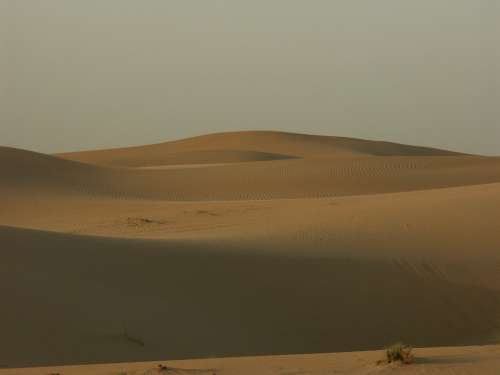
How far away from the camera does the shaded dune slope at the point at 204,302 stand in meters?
A: 11.0

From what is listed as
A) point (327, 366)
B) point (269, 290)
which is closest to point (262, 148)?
point (269, 290)

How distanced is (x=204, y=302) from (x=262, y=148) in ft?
223

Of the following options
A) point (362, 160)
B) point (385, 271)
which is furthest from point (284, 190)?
point (385, 271)

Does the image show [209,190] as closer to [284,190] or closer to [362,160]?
[284,190]

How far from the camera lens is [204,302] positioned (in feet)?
42.1

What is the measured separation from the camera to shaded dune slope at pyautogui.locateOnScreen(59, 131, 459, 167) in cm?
7144

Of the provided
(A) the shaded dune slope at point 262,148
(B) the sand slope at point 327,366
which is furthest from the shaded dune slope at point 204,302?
(A) the shaded dune slope at point 262,148

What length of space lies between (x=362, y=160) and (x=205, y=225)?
2100cm

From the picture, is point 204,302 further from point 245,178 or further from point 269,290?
point 245,178

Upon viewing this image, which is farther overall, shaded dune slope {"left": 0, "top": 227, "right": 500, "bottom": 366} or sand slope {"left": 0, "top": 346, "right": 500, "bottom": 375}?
shaded dune slope {"left": 0, "top": 227, "right": 500, "bottom": 366}

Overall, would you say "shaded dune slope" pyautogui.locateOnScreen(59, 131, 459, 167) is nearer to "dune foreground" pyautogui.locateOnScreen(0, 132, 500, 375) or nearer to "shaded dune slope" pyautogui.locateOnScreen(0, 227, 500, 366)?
"dune foreground" pyautogui.locateOnScreen(0, 132, 500, 375)

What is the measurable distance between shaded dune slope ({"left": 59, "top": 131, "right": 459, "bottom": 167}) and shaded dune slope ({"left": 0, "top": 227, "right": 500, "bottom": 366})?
5124 cm

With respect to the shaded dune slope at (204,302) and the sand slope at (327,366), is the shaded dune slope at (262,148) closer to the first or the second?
the shaded dune slope at (204,302)

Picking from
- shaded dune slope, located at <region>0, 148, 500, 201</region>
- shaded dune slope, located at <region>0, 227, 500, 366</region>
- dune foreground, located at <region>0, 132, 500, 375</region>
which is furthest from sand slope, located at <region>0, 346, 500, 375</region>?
shaded dune slope, located at <region>0, 148, 500, 201</region>
